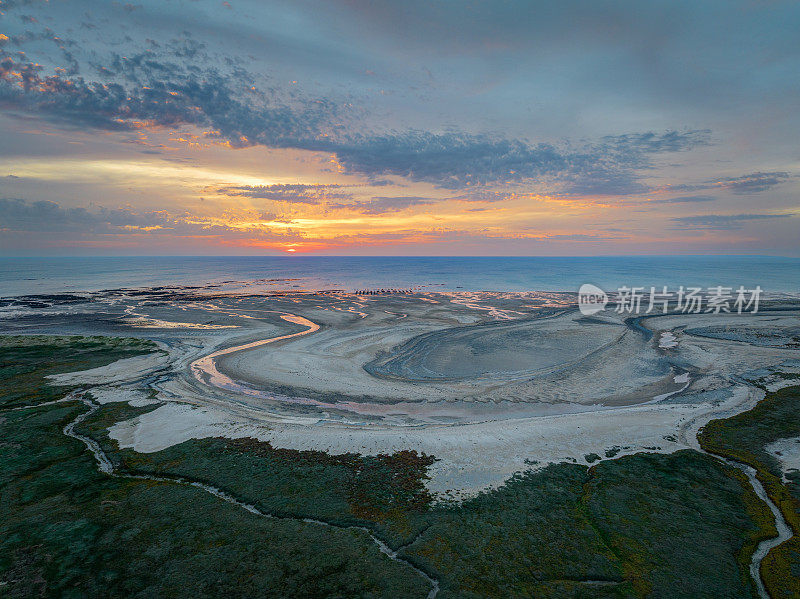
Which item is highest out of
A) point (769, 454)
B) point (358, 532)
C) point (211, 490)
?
point (769, 454)

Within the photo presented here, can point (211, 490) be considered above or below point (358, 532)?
below

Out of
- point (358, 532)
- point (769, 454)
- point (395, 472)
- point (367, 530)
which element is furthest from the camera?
point (769, 454)

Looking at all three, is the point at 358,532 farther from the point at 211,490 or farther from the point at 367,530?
the point at 211,490

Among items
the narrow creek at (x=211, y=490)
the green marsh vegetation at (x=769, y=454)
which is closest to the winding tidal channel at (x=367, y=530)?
the narrow creek at (x=211, y=490)

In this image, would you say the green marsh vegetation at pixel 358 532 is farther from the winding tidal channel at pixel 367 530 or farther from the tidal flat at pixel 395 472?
the winding tidal channel at pixel 367 530

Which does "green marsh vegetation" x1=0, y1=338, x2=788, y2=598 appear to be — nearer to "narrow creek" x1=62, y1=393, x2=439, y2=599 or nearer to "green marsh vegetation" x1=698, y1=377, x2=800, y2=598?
"narrow creek" x1=62, y1=393, x2=439, y2=599

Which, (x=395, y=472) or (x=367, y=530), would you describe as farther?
(x=395, y=472)

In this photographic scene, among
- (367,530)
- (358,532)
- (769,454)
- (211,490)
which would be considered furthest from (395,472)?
(769,454)

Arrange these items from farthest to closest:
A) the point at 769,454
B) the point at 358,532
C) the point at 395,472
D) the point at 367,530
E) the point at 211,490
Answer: the point at 769,454
the point at 395,472
the point at 211,490
the point at 367,530
the point at 358,532

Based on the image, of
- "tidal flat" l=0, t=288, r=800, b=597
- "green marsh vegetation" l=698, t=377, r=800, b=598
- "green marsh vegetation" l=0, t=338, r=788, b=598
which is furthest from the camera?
"tidal flat" l=0, t=288, r=800, b=597

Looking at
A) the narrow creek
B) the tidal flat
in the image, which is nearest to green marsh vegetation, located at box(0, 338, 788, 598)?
the tidal flat
